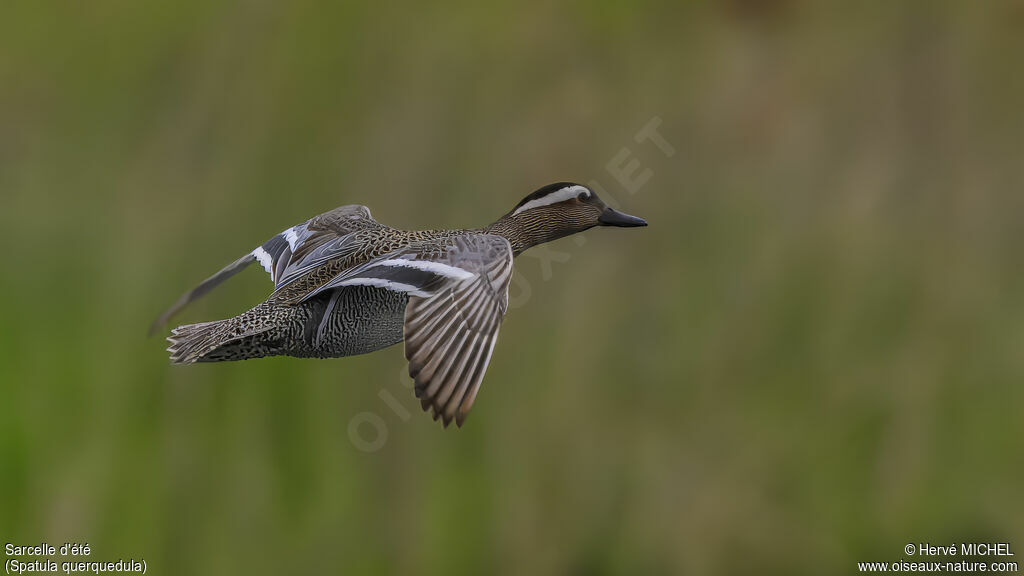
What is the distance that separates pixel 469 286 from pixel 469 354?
300mm

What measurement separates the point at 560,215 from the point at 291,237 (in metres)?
1.16

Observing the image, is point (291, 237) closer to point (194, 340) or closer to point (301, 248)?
point (301, 248)

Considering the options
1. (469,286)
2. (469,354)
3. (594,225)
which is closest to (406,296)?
(469,286)

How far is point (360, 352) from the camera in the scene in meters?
3.09

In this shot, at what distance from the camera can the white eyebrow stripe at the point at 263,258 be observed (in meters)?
3.76

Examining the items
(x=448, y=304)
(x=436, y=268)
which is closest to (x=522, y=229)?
(x=436, y=268)

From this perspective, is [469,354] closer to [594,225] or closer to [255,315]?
[255,315]

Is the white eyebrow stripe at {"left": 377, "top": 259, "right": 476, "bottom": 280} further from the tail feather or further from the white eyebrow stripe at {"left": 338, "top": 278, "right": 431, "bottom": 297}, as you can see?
the tail feather

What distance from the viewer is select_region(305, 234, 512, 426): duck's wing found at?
248 centimetres

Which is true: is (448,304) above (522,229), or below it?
below

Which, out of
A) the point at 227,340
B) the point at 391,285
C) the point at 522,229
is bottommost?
the point at 227,340

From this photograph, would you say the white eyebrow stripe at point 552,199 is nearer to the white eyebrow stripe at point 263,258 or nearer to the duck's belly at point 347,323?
the duck's belly at point 347,323

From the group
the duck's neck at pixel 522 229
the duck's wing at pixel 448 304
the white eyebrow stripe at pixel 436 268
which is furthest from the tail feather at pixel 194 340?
the duck's neck at pixel 522 229

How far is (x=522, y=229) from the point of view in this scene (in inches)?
138
